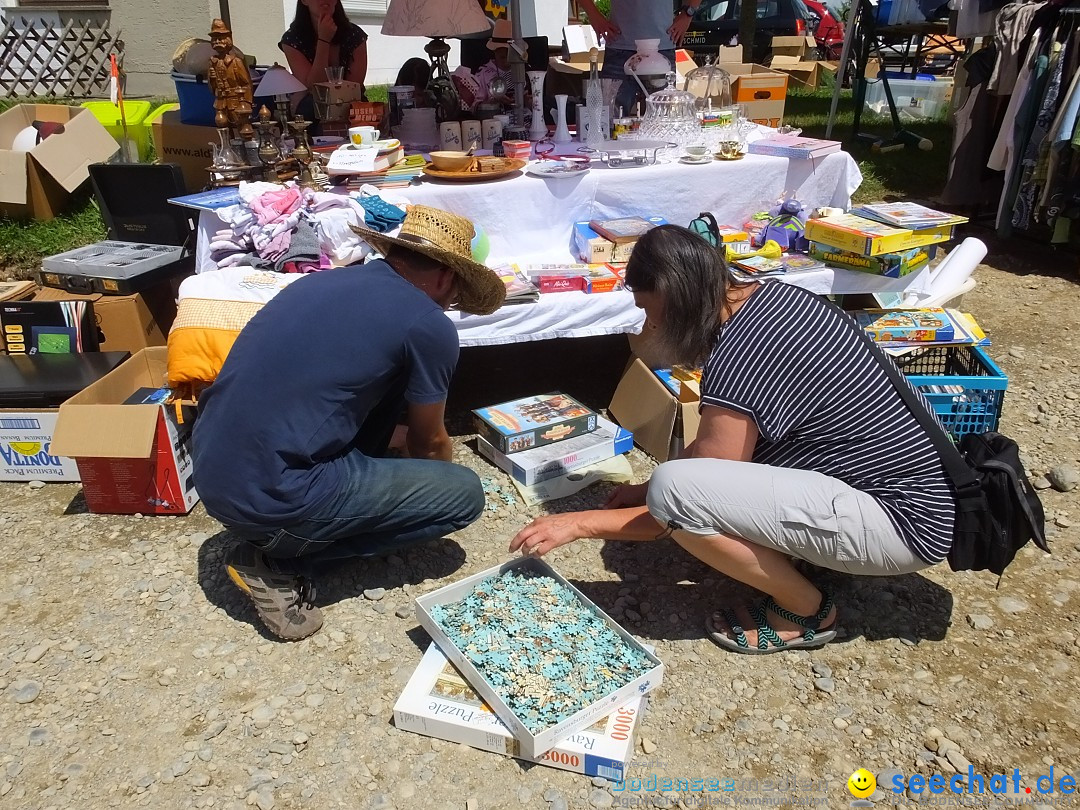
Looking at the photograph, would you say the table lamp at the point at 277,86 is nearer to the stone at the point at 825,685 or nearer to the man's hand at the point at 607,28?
the man's hand at the point at 607,28

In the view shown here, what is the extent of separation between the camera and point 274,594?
7.72 feet

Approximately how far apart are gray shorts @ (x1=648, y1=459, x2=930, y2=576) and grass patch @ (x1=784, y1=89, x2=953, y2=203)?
532 centimetres

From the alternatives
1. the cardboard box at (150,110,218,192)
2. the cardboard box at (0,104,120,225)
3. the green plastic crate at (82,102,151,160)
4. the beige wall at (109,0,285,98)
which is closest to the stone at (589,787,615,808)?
the cardboard box at (150,110,218,192)

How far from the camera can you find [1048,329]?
4.47m

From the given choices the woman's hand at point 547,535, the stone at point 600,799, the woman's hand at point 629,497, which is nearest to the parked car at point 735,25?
the woman's hand at point 629,497

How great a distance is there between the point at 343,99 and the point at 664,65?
1660 mm

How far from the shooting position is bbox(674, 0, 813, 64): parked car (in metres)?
12.3

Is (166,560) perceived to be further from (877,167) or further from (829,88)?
(829,88)

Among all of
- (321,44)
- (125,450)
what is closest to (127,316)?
(125,450)

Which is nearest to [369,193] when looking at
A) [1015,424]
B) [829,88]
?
[1015,424]

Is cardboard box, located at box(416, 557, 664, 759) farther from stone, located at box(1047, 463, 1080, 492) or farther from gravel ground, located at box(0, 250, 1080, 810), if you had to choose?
stone, located at box(1047, 463, 1080, 492)

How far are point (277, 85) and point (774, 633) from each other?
3.36 m

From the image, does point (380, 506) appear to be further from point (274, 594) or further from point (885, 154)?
point (885, 154)

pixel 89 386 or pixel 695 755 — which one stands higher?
pixel 89 386
